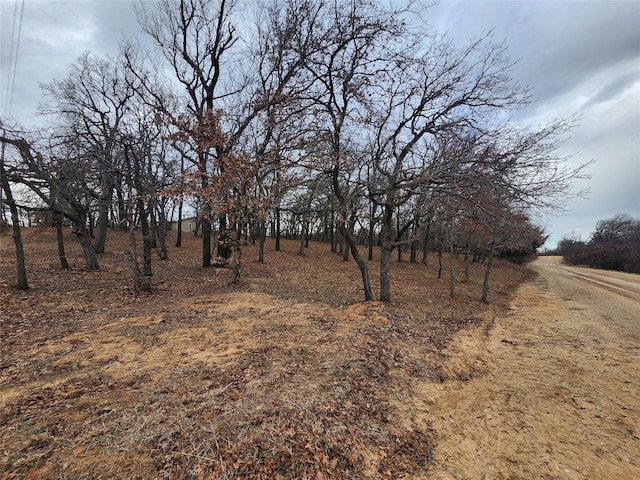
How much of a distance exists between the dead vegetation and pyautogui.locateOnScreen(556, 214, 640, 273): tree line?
4412cm

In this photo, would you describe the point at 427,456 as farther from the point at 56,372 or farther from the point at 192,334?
the point at 56,372

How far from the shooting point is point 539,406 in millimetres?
4094

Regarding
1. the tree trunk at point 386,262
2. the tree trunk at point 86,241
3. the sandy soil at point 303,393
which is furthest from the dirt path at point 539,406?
the tree trunk at point 86,241

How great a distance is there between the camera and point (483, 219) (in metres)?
7.38

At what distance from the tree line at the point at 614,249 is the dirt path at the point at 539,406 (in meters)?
40.8

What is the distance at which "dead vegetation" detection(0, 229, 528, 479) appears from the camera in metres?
2.77

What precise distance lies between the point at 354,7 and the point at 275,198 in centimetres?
582

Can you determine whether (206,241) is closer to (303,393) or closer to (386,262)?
(386,262)

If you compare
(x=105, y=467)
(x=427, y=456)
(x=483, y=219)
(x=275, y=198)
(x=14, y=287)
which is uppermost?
(x=275, y=198)

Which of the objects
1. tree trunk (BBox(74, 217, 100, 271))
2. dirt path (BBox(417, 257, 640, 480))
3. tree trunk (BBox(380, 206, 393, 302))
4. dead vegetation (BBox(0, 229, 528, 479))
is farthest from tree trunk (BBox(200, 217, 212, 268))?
dirt path (BBox(417, 257, 640, 480))

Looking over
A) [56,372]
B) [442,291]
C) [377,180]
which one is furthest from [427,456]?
[442,291]

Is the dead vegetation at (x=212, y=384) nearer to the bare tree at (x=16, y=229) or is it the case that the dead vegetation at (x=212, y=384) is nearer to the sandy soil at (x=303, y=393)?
the sandy soil at (x=303, y=393)

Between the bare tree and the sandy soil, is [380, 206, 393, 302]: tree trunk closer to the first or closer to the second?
the sandy soil

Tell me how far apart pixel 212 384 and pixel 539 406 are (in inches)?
189
